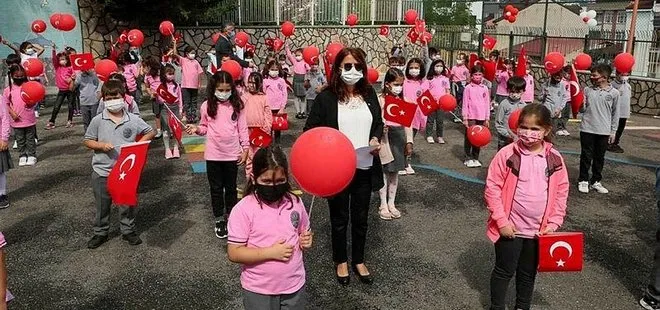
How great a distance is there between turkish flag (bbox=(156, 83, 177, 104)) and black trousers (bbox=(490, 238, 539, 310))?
6.55 meters

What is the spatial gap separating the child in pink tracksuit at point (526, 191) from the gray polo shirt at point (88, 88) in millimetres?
8143

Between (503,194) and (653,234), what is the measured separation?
330 centimetres

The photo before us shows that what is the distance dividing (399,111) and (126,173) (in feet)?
8.78

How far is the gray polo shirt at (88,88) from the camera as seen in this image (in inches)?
384

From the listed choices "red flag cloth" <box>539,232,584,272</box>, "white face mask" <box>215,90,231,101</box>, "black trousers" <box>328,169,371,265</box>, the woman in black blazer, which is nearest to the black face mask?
the woman in black blazer

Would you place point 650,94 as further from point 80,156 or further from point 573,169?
point 80,156

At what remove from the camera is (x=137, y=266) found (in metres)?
5.06

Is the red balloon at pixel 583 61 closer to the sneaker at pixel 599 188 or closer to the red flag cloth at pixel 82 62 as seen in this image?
the sneaker at pixel 599 188

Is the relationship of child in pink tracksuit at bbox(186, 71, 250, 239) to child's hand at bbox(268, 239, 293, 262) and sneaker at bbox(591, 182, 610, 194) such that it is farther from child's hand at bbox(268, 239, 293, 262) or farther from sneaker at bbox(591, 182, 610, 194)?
sneaker at bbox(591, 182, 610, 194)

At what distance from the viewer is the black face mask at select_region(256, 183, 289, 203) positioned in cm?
293

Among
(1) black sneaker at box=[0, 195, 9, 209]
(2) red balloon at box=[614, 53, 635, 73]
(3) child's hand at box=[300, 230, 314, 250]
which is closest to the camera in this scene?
(3) child's hand at box=[300, 230, 314, 250]

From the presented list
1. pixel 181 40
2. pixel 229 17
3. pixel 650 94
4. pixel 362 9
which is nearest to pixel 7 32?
pixel 181 40

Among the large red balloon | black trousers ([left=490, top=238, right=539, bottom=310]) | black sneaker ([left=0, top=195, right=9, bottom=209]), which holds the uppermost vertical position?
the large red balloon

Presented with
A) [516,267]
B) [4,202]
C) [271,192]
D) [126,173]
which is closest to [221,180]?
[126,173]
